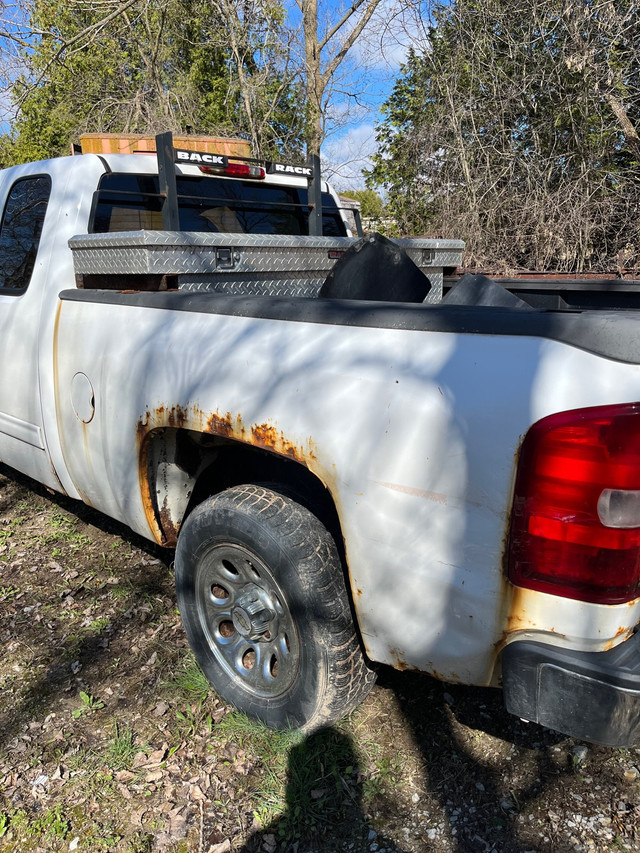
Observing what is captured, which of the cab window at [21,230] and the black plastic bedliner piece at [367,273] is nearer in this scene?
the black plastic bedliner piece at [367,273]

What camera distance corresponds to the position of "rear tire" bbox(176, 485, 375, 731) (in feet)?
7.07

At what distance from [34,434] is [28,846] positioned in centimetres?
204

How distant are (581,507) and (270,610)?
120cm

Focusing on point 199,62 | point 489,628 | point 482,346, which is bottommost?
point 489,628

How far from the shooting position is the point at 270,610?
2355mm

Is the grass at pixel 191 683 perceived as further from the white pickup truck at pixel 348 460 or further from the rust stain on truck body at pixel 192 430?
the rust stain on truck body at pixel 192 430

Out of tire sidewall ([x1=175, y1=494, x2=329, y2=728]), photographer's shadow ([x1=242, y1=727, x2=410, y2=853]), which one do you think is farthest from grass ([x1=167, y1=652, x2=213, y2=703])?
photographer's shadow ([x1=242, y1=727, x2=410, y2=853])

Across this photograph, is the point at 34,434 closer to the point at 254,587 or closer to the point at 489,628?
the point at 254,587

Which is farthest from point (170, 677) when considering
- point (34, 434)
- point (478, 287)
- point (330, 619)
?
point (478, 287)

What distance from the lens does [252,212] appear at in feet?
14.0

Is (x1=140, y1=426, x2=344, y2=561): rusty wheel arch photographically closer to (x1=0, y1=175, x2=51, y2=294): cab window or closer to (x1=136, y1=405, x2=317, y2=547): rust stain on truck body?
(x1=136, y1=405, x2=317, y2=547): rust stain on truck body

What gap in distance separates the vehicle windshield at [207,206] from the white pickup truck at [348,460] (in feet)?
0.30

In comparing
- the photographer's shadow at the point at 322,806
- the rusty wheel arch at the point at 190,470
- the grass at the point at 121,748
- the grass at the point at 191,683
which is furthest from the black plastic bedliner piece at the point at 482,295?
the grass at the point at 121,748

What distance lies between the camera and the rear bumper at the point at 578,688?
1614mm
